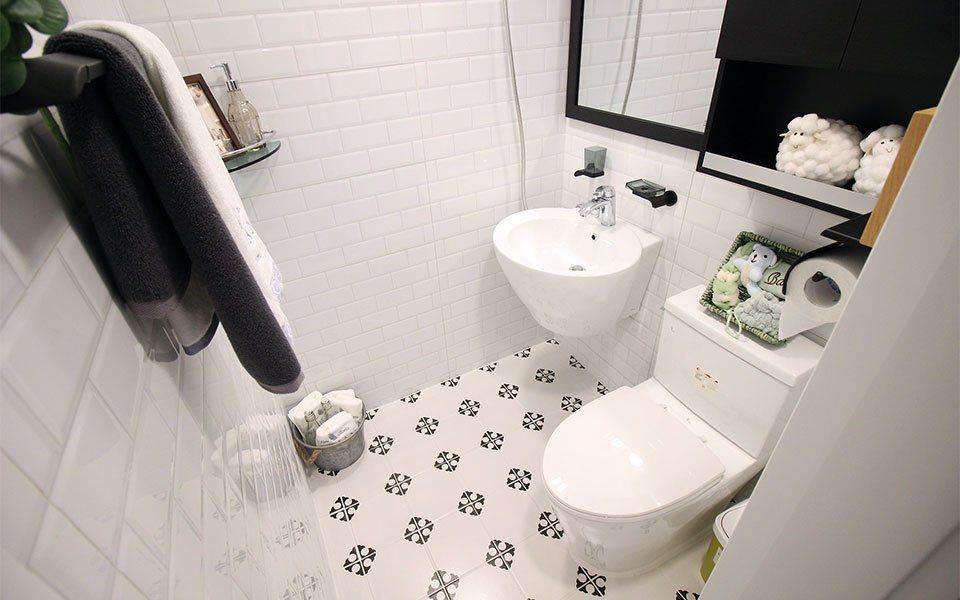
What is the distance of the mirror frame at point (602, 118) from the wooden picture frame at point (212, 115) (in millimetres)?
1180

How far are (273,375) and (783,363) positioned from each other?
112 cm

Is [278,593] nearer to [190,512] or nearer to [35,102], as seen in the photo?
[190,512]

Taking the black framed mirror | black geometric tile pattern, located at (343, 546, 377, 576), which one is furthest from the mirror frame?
black geometric tile pattern, located at (343, 546, 377, 576)

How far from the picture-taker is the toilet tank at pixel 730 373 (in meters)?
1.08

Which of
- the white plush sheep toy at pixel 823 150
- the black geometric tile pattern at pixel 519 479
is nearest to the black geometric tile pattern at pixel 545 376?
the black geometric tile pattern at pixel 519 479

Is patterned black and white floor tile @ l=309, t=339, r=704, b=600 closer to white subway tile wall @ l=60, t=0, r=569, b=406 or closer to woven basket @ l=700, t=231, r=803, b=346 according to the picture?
white subway tile wall @ l=60, t=0, r=569, b=406

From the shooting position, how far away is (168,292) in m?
0.49

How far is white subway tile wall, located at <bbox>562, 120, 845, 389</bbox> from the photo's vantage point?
115 cm

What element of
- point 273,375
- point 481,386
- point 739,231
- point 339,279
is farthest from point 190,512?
point 481,386

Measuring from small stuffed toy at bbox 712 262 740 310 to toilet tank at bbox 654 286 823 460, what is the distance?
0.05 meters

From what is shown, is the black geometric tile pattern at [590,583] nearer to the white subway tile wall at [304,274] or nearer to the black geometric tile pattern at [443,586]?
the black geometric tile pattern at [443,586]

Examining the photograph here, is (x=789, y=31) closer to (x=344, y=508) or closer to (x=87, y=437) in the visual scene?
(x=87, y=437)

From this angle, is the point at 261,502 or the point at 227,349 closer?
the point at 261,502

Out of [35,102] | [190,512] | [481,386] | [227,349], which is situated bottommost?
[481,386]
